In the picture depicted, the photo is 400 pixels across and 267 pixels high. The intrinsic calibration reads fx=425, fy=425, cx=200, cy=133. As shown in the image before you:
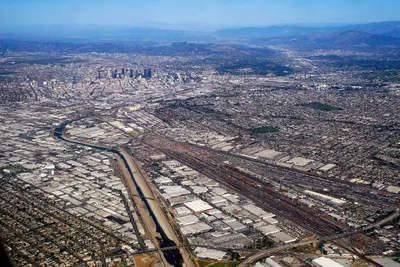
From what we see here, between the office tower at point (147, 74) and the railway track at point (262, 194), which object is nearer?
the railway track at point (262, 194)

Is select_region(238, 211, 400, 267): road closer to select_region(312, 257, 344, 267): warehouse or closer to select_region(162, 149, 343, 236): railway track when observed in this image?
select_region(162, 149, 343, 236): railway track

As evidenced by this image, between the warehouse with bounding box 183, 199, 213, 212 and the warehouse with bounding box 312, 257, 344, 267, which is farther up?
the warehouse with bounding box 183, 199, 213, 212

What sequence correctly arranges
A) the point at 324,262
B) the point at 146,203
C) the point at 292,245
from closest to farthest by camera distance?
the point at 324,262
the point at 292,245
the point at 146,203

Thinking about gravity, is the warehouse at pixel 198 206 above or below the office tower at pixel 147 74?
below

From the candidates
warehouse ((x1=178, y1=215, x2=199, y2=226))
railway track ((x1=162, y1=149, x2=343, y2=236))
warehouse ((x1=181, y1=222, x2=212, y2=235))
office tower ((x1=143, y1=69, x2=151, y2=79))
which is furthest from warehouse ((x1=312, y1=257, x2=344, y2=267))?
office tower ((x1=143, y1=69, x2=151, y2=79))

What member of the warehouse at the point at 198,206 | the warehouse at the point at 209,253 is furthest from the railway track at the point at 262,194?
the warehouse at the point at 209,253

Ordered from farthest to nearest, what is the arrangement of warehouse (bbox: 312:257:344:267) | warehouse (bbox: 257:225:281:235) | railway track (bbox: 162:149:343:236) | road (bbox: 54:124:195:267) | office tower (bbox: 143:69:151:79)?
1. office tower (bbox: 143:69:151:79)
2. railway track (bbox: 162:149:343:236)
3. warehouse (bbox: 257:225:281:235)
4. road (bbox: 54:124:195:267)
5. warehouse (bbox: 312:257:344:267)

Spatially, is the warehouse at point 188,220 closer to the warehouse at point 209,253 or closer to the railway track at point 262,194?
the warehouse at point 209,253

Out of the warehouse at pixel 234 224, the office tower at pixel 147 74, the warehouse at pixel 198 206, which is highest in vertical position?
the office tower at pixel 147 74

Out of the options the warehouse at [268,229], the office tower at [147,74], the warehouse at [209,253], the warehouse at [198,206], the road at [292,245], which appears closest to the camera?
the road at [292,245]

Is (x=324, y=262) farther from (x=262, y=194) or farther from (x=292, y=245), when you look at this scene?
(x=262, y=194)

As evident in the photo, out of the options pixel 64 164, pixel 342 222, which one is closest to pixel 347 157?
pixel 342 222

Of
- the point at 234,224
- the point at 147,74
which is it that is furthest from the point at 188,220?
the point at 147,74
